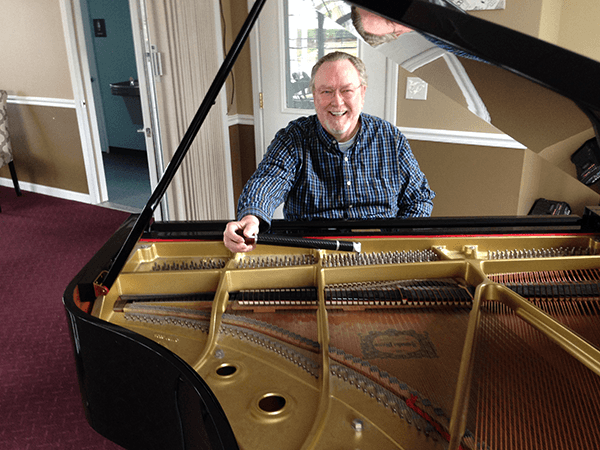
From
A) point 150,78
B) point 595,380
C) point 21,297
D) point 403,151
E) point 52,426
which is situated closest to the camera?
point 595,380

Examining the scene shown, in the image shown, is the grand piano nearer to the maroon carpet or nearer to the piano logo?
the piano logo

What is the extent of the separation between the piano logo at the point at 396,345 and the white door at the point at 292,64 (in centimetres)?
214

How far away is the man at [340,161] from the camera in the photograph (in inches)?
75.1

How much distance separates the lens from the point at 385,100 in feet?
10.3

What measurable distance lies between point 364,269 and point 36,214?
143 inches

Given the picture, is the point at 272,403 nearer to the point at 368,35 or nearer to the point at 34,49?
the point at 368,35

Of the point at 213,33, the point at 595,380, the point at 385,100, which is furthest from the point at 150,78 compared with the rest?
the point at 595,380

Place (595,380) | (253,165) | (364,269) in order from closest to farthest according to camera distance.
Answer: (595,380)
(364,269)
(253,165)

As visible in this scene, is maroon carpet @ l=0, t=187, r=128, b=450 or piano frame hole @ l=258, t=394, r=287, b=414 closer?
piano frame hole @ l=258, t=394, r=287, b=414

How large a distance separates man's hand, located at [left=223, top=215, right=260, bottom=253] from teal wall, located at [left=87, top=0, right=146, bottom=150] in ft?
13.6

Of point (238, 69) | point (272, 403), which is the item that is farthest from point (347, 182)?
point (238, 69)

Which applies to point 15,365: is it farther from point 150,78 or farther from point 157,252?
point 150,78

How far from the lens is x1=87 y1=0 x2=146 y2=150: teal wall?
5.29 m

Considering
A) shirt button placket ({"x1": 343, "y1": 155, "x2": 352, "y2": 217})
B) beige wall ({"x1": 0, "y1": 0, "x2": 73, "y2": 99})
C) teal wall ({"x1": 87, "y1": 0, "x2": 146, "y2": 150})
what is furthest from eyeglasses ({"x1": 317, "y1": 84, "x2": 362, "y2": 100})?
teal wall ({"x1": 87, "y1": 0, "x2": 146, "y2": 150})
